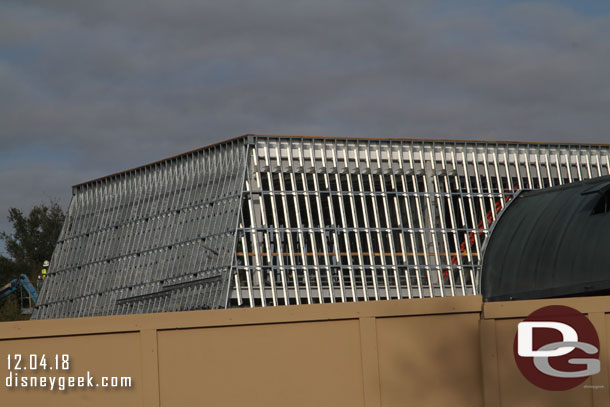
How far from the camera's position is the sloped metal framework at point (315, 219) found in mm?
48656

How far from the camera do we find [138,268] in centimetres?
5497

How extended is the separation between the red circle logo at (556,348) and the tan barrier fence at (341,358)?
83 millimetres

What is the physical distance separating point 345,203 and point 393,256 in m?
3.94

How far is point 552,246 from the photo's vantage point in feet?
64.1

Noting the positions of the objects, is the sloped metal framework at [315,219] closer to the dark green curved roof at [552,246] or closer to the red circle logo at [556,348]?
the dark green curved roof at [552,246]

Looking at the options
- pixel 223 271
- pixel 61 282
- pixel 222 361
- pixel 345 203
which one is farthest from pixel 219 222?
pixel 222 361

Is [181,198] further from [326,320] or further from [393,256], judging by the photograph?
Answer: [326,320]

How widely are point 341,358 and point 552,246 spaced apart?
10.7 meters

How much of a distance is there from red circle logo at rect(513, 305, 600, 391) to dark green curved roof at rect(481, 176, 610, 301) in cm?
700

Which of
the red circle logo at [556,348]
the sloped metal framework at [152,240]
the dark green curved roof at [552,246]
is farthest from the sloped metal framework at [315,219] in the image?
the red circle logo at [556,348]


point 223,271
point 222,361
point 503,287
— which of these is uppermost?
point 223,271

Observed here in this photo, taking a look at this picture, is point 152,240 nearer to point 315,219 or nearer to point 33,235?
point 315,219

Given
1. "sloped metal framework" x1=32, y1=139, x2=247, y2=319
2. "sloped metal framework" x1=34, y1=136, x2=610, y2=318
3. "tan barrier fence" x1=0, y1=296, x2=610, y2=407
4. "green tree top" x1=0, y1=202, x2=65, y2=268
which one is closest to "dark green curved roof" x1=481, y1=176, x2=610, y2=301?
"tan barrier fence" x1=0, y1=296, x2=610, y2=407

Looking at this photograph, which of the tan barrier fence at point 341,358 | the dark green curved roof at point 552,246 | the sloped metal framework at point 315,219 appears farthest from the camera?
the sloped metal framework at point 315,219
